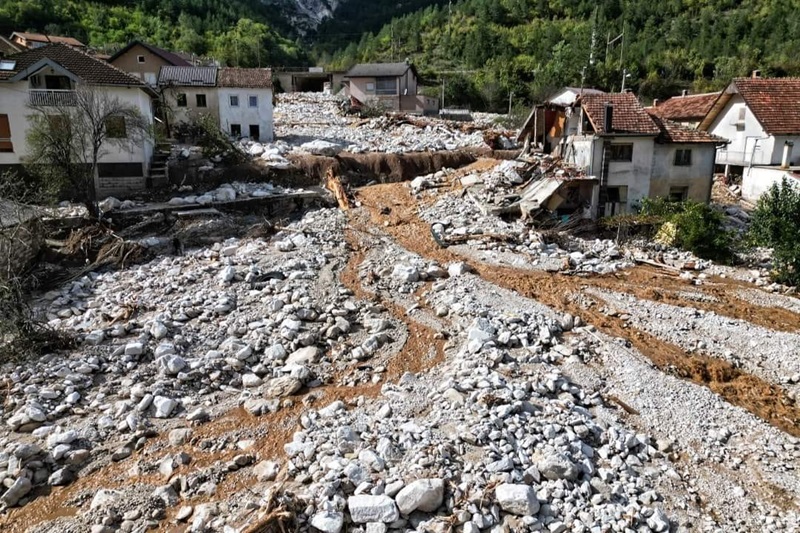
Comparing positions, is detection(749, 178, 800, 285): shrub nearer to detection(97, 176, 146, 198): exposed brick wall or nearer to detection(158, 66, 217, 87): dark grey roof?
detection(97, 176, 146, 198): exposed brick wall

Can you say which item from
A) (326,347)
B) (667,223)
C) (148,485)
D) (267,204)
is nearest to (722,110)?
(667,223)

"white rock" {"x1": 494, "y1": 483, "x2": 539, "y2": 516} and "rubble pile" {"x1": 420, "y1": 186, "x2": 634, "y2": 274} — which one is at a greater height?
"rubble pile" {"x1": 420, "y1": 186, "x2": 634, "y2": 274}

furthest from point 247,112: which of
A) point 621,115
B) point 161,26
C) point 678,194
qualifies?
point 161,26

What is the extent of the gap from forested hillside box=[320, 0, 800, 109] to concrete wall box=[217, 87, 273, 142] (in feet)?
95.7

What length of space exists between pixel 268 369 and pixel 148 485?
3.97 m

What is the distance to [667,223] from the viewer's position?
2283 centimetres

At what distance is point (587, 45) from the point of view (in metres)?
72.5

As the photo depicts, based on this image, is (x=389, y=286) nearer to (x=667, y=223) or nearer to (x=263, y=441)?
(x=263, y=441)

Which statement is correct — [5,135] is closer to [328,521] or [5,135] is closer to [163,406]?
[163,406]

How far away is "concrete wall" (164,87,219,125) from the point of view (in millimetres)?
37219

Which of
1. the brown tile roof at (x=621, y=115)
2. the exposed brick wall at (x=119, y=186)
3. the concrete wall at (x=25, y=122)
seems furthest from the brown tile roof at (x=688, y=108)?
the exposed brick wall at (x=119, y=186)

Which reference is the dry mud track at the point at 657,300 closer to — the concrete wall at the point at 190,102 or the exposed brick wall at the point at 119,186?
the exposed brick wall at the point at 119,186

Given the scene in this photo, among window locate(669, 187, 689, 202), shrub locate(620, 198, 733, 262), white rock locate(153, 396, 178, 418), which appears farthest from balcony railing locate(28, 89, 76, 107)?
window locate(669, 187, 689, 202)

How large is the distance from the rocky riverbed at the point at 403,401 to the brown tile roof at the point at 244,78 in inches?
830
